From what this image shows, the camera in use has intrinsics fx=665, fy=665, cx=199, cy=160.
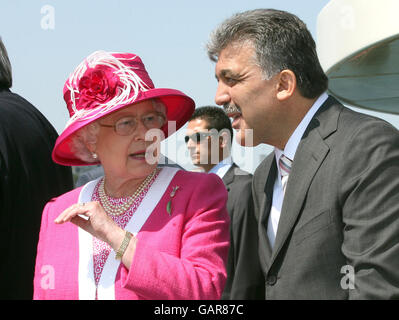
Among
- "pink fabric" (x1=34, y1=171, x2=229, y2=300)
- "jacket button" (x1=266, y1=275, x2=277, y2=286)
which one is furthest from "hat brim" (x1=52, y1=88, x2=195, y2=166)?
"jacket button" (x1=266, y1=275, x2=277, y2=286)

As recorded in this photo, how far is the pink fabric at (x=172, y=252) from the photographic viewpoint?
2.66m

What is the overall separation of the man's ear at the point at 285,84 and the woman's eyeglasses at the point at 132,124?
57 centimetres

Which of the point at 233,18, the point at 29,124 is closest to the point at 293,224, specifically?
the point at 233,18

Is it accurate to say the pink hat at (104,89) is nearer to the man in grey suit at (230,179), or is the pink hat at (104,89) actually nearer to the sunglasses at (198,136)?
the man in grey suit at (230,179)

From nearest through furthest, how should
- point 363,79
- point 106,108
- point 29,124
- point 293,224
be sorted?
point 293,224 < point 106,108 < point 29,124 < point 363,79

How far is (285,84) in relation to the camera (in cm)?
298

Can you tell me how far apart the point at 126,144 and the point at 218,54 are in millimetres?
630

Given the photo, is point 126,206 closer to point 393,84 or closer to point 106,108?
point 106,108

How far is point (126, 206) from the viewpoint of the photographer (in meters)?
2.99

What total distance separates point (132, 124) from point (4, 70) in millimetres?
1028

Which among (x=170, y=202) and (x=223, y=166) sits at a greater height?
(x=170, y=202)

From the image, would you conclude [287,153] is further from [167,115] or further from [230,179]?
[230,179]

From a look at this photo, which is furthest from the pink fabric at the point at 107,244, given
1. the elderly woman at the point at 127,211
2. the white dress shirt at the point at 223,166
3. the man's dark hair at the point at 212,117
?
the man's dark hair at the point at 212,117

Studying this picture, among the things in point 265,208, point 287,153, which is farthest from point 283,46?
point 265,208
